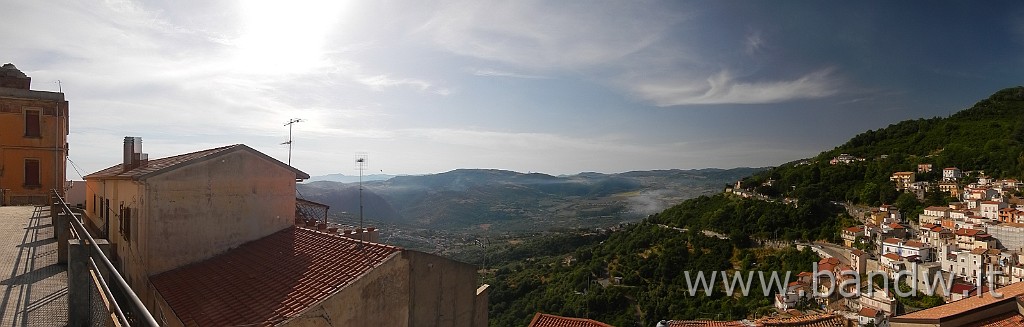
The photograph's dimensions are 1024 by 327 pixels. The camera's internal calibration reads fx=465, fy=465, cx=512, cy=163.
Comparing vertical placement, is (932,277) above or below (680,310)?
above

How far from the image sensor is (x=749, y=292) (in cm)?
4450

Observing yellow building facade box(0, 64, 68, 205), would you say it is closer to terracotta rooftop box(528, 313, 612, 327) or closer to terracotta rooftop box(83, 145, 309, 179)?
terracotta rooftop box(83, 145, 309, 179)

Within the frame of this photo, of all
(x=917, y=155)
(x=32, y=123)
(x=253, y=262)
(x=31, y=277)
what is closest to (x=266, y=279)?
(x=253, y=262)

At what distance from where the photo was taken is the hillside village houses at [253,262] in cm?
686

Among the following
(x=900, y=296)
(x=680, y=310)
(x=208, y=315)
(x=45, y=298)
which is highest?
(x=45, y=298)

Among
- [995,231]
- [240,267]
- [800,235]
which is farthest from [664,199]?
[240,267]

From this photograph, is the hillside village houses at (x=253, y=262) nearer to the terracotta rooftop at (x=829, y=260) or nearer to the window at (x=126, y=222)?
the window at (x=126, y=222)

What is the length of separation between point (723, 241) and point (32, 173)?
203 ft

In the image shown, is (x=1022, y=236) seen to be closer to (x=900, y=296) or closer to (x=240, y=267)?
(x=900, y=296)

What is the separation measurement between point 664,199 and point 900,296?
134413 millimetres

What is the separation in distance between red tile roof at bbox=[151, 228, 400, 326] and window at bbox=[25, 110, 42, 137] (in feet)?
51.7

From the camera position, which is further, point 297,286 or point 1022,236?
point 1022,236

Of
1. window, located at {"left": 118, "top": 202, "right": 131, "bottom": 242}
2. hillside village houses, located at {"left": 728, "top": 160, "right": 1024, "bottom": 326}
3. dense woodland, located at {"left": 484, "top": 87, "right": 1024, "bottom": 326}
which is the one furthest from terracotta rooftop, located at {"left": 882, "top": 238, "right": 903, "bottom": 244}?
window, located at {"left": 118, "top": 202, "right": 131, "bottom": 242}

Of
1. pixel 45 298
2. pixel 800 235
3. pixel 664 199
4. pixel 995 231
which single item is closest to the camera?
pixel 45 298
